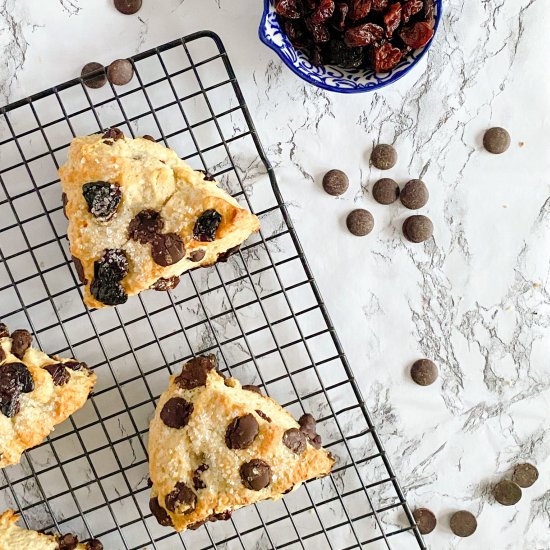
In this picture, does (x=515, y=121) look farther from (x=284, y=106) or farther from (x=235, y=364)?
(x=235, y=364)

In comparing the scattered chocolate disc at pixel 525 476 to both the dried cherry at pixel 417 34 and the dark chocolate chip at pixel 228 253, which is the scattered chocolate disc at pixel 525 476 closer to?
the dark chocolate chip at pixel 228 253

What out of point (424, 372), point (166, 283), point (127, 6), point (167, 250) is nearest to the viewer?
point (167, 250)

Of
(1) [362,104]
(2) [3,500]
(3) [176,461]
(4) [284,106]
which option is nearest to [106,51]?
(4) [284,106]

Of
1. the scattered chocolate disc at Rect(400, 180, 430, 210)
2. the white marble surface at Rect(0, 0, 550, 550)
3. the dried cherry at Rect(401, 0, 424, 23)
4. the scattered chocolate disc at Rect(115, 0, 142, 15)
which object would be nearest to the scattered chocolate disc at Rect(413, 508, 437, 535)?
the white marble surface at Rect(0, 0, 550, 550)

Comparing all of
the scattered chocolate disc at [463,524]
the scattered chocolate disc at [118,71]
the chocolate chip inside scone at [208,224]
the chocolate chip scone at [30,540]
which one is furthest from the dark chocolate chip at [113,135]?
the scattered chocolate disc at [463,524]

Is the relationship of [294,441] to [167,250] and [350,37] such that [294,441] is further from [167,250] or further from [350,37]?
[350,37]

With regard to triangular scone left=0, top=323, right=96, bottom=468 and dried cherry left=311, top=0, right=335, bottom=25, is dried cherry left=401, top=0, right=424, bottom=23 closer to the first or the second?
dried cherry left=311, top=0, right=335, bottom=25

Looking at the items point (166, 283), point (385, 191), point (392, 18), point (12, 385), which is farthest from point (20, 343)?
point (392, 18)
